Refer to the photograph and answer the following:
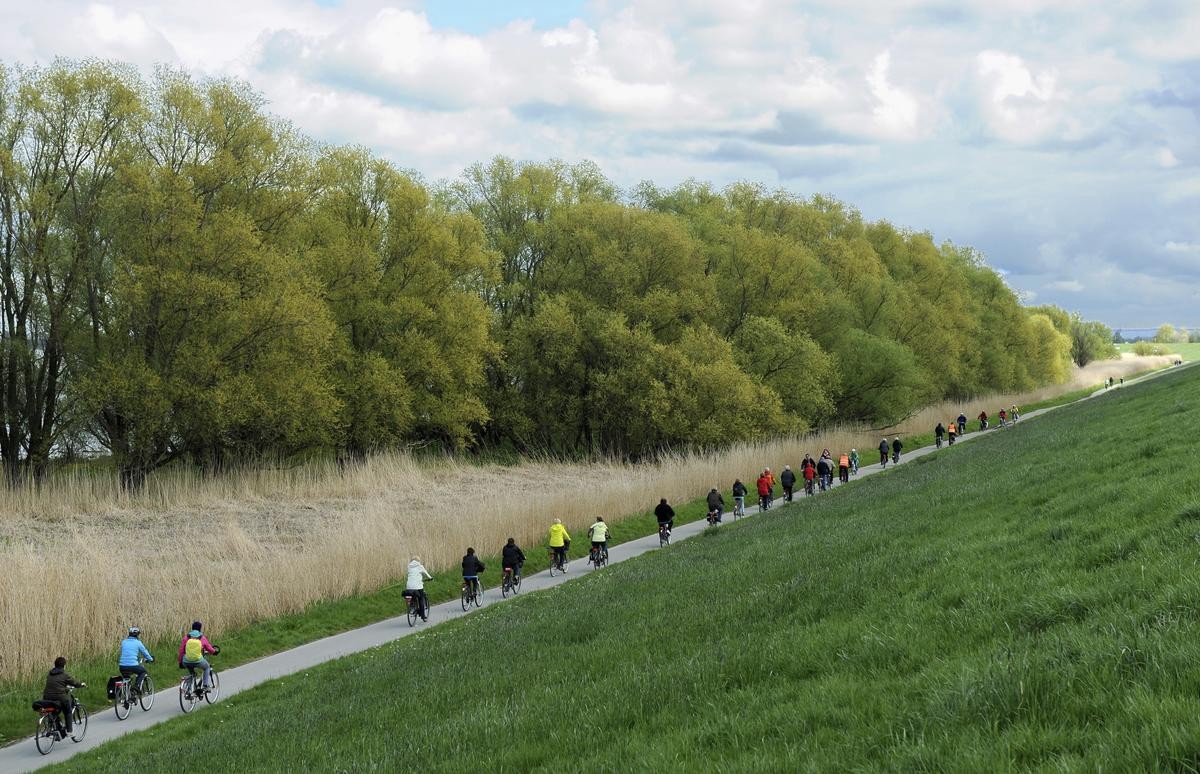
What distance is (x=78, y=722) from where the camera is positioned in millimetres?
14234

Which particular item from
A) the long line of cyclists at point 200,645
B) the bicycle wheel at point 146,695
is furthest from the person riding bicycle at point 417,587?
the bicycle wheel at point 146,695

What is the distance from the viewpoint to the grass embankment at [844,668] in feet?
18.1

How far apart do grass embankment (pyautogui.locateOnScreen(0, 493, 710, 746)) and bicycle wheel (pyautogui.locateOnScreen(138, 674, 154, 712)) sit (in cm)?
113

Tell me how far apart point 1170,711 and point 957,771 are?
1127 millimetres

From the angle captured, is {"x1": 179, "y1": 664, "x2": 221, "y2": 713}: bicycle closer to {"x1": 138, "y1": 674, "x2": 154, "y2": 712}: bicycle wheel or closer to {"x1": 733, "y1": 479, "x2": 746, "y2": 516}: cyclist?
{"x1": 138, "y1": 674, "x2": 154, "y2": 712}: bicycle wheel

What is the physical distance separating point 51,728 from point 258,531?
53.3 feet

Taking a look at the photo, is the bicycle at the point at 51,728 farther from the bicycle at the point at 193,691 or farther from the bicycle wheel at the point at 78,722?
the bicycle at the point at 193,691

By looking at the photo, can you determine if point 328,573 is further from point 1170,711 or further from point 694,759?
point 1170,711

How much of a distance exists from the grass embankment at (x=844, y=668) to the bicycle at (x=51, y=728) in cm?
111

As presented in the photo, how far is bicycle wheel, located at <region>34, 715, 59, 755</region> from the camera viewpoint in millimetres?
13555

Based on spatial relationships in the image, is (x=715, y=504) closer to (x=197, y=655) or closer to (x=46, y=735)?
(x=197, y=655)

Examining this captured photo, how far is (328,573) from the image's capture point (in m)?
23.8

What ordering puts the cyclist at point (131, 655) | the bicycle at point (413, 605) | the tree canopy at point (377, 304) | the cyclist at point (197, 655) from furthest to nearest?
the tree canopy at point (377, 304)
the bicycle at point (413, 605)
the cyclist at point (197, 655)
the cyclist at point (131, 655)

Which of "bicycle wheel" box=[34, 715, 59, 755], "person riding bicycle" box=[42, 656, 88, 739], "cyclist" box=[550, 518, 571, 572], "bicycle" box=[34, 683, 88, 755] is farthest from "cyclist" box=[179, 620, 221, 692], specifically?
"cyclist" box=[550, 518, 571, 572]
